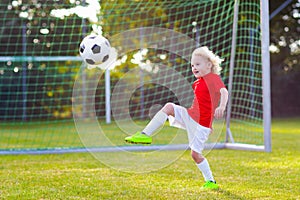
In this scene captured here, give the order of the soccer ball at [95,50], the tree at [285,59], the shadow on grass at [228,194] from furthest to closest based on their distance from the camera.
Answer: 1. the tree at [285,59]
2. the soccer ball at [95,50]
3. the shadow on grass at [228,194]

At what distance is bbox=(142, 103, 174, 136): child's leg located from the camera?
3.95 meters

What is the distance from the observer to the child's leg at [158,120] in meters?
3.95

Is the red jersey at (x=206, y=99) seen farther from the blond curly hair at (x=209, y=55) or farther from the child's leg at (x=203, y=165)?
the child's leg at (x=203, y=165)

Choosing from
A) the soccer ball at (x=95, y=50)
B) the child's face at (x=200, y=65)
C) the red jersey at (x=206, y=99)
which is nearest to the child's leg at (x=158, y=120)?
the red jersey at (x=206, y=99)

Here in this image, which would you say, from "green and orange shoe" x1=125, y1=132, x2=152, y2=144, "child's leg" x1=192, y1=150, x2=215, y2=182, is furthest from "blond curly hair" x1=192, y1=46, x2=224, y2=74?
"green and orange shoe" x1=125, y1=132, x2=152, y2=144

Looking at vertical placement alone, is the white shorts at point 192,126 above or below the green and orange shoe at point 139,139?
above

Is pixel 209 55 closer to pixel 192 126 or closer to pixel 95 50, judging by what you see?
pixel 192 126

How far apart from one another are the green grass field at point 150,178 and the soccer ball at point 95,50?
3.20ft

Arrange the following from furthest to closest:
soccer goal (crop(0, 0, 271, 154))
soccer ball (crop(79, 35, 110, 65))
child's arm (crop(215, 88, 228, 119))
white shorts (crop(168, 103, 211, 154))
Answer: soccer goal (crop(0, 0, 271, 154))
soccer ball (crop(79, 35, 110, 65))
white shorts (crop(168, 103, 211, 154))
child's arm (crop(215, 88, 228, 119))

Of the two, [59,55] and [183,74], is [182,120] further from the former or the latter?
[59,55]

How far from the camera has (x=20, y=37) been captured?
13.4 m

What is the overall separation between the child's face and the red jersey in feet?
0.12

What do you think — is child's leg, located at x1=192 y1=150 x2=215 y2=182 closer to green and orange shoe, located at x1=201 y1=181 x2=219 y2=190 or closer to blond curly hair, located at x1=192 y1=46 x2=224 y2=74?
green and orange shoe, located at x1=201 y1=181 x2=219 y2=190

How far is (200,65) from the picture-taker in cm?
416
